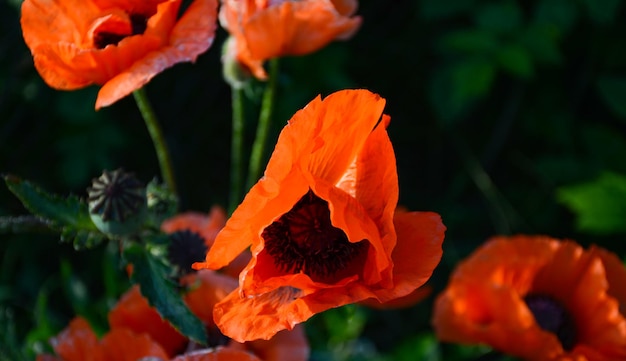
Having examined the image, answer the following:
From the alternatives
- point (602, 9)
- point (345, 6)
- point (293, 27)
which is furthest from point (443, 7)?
point (293, 27)

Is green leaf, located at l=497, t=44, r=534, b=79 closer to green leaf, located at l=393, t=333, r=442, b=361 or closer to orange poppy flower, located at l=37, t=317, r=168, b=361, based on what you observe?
green leaf, located at l=393, t=333, r=442, b=361

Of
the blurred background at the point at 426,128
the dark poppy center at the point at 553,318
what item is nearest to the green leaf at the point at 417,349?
the blurred background at the point at 426,128

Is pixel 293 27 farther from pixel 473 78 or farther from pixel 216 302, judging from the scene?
pixel 473 78

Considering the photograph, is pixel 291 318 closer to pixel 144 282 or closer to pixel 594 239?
pixel 144 282

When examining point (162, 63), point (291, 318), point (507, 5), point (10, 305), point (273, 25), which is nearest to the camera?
point (291, 318)

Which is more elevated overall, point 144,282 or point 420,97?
point 144,282

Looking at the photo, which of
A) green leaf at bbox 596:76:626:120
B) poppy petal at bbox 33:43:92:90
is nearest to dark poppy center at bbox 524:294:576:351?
poppy petal at bbox 33:43:92:90

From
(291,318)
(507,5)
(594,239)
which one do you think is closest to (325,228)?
(291,318)
